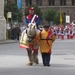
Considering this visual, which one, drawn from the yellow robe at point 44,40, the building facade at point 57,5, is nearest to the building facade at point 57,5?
the building facade at point 57,5

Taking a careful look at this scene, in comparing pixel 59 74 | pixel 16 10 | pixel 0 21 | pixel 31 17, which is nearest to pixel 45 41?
pixel 31 17

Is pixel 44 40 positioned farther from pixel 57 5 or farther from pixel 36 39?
pixel 57 5

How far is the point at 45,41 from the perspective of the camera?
54.9 feet

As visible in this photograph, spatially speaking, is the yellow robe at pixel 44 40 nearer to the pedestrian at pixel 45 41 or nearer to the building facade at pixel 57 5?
the pedestrian at pixel 45 41

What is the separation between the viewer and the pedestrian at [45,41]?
1661 cm

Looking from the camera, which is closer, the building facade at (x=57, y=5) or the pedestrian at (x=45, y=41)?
the pedestrian at (x=45, y=41)

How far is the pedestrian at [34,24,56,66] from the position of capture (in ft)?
54.5

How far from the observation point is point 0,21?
124 feet

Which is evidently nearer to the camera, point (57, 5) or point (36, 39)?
point (36, 39)

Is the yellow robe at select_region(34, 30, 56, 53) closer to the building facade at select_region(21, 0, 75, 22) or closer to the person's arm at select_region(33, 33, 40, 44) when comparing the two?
the person's arm at select_region(33, 33, 40, 44)

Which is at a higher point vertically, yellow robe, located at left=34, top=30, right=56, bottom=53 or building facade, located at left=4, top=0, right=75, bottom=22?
yellow robe, located at left=34, top=30, right=56, bottom=53

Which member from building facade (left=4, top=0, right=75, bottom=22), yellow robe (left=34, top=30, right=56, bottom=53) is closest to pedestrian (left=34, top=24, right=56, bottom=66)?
yellow robe (left=34, top=30, right=56, bottom=53)

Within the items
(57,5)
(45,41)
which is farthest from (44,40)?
(57,5)

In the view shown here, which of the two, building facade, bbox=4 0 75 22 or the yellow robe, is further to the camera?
A: building facade, bbox=4 0 75 22
